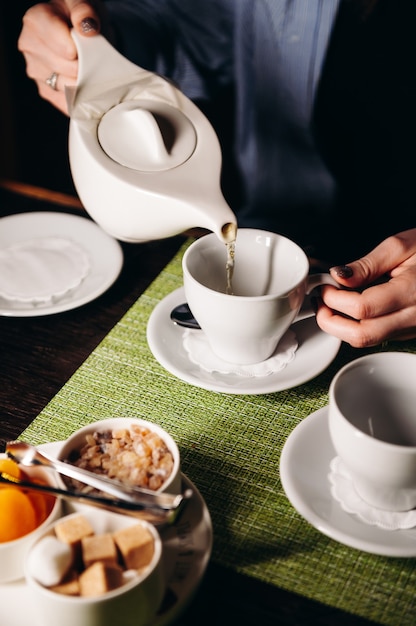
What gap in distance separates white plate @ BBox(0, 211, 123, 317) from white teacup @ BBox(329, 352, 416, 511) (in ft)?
1.45

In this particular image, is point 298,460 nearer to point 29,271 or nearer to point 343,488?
point 343,488

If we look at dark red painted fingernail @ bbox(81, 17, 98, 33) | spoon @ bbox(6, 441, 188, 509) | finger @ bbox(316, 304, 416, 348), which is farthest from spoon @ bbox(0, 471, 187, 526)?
dark red painted fingernail @ bbox(81, 17, 98, 33)

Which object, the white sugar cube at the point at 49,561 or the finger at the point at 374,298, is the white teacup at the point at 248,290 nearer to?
the finger at the point at 374,298

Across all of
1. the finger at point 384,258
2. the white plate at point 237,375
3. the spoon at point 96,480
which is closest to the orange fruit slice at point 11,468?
the spoon at point 96,480

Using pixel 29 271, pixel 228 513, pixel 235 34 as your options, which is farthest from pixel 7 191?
pixel 228 513

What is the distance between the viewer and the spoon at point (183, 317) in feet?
2.97

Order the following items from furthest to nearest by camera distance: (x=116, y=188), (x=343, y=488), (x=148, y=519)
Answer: (x=116, y=188) → (x=343, y=488) → (x=148, y=519)

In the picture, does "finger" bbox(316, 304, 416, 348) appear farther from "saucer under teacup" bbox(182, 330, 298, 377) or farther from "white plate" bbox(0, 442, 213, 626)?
"white plate" bbox(0, 442, 213, 626)

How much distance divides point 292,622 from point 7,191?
0.96 metres

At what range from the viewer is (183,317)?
0.92m

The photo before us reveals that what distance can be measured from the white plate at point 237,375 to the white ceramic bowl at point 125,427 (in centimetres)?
15

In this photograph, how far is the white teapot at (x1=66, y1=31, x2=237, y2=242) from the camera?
0.80 m

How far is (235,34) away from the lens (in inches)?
57.9

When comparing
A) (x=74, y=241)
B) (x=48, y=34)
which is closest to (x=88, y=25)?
(x=48, y=34)
